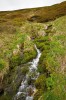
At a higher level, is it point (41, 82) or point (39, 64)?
point (39, 64)

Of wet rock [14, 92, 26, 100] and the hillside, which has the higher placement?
the hillside

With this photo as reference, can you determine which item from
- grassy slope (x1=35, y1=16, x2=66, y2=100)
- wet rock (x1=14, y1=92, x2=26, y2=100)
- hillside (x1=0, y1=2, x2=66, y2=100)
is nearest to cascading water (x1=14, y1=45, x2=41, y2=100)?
wet rock (x1=14, y1=92, x2=26, y2=100)

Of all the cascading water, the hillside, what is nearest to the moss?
the hillside

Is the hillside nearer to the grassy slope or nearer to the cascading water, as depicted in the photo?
the grassy slope

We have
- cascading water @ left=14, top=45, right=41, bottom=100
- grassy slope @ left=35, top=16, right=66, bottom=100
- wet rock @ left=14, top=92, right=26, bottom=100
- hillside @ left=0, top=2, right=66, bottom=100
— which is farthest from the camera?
cascading water @ left=14, top=45, right=41, bottom=100

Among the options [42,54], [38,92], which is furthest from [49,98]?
[42,54]

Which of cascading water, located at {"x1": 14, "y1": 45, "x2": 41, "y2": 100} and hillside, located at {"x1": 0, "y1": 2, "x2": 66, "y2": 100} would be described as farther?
cascading water, located at {"x1": 14, "y1": 45, "x2": 41, "y2": 100}

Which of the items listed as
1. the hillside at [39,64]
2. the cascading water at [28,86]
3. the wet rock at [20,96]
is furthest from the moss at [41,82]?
the wet rock at [20,96]

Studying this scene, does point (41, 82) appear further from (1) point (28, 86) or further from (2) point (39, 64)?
(2) point (39, 64)

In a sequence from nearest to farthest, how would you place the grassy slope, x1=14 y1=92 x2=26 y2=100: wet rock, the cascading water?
the grassy slope, x1=14 y1=92 x2=26 y2=100: wet rock, the cascading water

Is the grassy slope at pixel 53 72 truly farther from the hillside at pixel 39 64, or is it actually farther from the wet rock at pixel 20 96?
the wet rock at pixel 20 96

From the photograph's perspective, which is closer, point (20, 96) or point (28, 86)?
point (20, 96)

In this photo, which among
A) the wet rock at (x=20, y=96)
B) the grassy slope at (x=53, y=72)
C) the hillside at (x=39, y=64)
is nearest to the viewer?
the grassy slope at (x=53, y=72)

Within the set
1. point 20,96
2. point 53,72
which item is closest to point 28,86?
point 20,96
